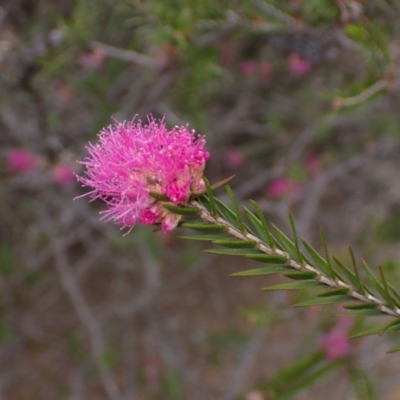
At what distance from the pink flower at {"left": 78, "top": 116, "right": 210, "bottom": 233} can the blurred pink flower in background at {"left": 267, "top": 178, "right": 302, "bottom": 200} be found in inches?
80.5

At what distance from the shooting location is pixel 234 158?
127 inches

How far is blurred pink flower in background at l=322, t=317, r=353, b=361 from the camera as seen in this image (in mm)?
1688

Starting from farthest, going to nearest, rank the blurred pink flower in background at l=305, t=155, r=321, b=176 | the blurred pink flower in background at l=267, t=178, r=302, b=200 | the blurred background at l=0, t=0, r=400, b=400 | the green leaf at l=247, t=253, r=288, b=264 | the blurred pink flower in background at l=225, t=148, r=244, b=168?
the blurred pink flower in background at l=225, t=148, r=244, b=168
the blurred pink flower in background at l=305, t=155, r=321, b=176
the blurred pink flower in background at l=267, t=178, r=302, b=200
the blurred background at l=0, t=0, r=400, b=400
the green leaf at l=247, t=253, r=288, b=264

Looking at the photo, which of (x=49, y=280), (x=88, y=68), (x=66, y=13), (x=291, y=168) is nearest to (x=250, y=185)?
(x=291, y=168)

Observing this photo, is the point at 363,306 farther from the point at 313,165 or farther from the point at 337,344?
the point at 313,165

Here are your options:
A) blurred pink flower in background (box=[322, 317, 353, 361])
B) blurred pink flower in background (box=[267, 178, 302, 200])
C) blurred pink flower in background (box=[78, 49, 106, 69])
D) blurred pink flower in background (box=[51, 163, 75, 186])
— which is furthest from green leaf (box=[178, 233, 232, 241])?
blurred pink flower in background (box=[267, 178, 302, 200])

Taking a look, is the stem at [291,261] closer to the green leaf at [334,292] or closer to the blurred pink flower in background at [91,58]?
the green leaf at [334,292]

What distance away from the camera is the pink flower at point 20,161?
2404 millimetres

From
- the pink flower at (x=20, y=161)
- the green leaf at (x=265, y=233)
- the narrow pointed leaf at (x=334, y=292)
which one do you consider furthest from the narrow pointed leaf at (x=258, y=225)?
the pink flower at (x=20, y=161)

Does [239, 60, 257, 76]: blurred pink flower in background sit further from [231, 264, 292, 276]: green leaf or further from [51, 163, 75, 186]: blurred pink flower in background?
[231, 264, 292, 276]: green leaf

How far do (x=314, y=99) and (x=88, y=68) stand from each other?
128 cm

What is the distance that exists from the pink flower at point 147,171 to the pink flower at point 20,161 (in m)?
1.72

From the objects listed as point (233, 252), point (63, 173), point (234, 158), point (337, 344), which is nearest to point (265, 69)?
point (234, 158)

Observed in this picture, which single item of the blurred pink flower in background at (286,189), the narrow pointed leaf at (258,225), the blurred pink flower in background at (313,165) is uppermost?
the narrow pointed leaf at (258,225)
